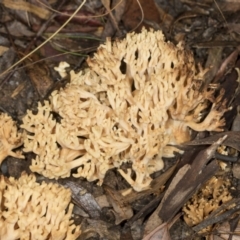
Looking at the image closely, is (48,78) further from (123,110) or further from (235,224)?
(235,224)

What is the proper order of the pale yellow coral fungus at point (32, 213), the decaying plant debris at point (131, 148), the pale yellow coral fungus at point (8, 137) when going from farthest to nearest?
the pale yellow coral fungus at point (8, 137) → the decaying plant debris at point (131, 148) → the pale yellow coral fungus at point (32, 213)

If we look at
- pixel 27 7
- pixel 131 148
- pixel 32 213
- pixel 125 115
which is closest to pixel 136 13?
pixel 27 7

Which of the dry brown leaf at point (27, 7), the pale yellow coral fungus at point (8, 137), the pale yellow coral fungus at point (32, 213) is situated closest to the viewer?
the pale yellow coral fungus at point (32, 213)

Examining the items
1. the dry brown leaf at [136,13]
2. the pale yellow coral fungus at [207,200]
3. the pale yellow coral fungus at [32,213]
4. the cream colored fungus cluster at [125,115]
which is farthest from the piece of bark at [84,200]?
the dry brown leaf at [136,13]

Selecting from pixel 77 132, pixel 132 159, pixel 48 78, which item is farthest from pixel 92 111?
pixel 48 78

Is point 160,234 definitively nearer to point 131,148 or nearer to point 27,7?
point 131,148

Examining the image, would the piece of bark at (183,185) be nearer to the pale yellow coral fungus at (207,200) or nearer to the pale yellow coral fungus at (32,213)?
the pale yellow coral fungus at (207,200)

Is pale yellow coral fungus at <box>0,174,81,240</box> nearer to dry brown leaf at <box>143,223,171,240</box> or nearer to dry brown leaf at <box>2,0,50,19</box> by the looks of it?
dry brown leaf at <box>143,223,171,240</box>
